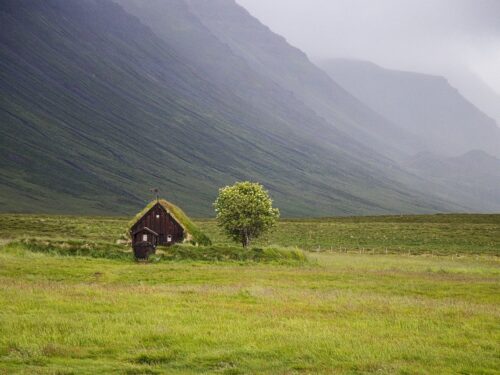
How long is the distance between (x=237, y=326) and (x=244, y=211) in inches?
2111

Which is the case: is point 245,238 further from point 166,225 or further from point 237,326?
point 237,326

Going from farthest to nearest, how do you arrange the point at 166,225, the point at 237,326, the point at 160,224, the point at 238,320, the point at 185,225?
the point at 160,224
the point at 166,225
the point at 185,225
the point at 238,320
the point at 237,326

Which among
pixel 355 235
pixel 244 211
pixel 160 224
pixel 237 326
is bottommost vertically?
pixel 237 326

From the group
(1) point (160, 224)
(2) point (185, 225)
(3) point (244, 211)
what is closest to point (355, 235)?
(3) point (244, 211)

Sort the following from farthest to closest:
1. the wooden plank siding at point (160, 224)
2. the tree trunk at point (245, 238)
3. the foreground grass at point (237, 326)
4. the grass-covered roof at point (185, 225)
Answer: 1. the wooden plank siding at point (160, 224)
2. the grass-covered roof at point (185, 225)
3. the tree trunk at point (245, 238)
4. the foreground grass at point (237, 326)

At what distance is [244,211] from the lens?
7481cm

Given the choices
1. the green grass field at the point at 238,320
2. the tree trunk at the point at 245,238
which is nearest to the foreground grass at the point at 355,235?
the tree trunk at the point at 245,238

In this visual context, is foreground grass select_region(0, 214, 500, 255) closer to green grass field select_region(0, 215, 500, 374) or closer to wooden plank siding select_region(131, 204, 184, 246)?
wooden plank siding select_region(131, 204, 184, 246)

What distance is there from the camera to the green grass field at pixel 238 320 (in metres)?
16.6

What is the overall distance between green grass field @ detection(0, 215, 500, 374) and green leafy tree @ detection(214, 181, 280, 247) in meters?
27.9

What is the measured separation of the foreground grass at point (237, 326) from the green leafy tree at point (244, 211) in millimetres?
35774

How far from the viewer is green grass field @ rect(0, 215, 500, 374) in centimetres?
1656

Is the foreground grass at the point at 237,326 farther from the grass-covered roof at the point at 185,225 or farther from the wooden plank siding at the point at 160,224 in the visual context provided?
the wooden plank siding at the point at 160,224

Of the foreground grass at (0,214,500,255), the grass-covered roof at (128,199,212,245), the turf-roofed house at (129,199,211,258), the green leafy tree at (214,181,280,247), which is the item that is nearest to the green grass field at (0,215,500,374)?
the green leafy tree at (214,181,280,247)
